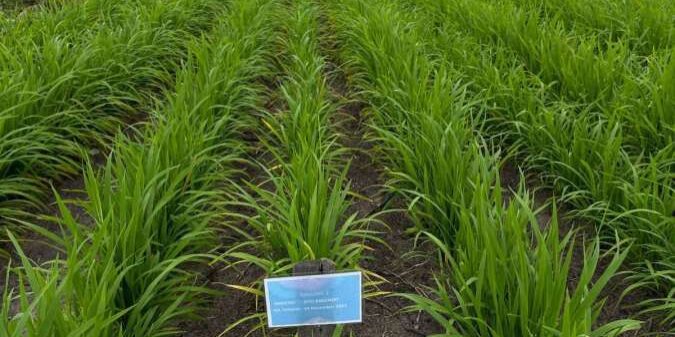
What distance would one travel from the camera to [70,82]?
3.18m

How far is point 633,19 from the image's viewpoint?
3.98m

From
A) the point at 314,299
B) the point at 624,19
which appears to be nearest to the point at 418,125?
the point at 314,299

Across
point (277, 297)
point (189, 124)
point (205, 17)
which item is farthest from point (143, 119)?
point (277, 297)

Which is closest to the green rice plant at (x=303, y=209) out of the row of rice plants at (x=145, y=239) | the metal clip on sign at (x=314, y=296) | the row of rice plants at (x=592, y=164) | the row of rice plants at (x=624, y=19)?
the row of rice plants at (x=145, y=239)

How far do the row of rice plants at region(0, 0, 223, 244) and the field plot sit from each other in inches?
0.6

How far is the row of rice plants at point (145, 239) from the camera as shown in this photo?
1.50 metres

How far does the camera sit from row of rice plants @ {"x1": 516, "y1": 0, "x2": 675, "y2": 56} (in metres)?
3.78

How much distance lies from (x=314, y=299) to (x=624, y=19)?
3.60 meters

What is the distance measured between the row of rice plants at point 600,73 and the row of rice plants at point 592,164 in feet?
0.26

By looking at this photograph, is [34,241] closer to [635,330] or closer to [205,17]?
[635,330]

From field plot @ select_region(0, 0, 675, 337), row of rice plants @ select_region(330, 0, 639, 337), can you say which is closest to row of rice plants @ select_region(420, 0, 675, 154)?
field plot @ select_region(0, 0, 675, 337)

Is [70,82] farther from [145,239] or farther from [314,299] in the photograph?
[314,299]

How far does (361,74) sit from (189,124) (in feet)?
4.91

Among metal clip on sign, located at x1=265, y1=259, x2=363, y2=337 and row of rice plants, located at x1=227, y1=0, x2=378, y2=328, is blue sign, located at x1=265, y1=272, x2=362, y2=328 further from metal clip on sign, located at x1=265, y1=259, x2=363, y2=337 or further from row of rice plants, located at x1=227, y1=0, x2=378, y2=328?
row of rice plants, located at x1=227, y1=0, x2=378, y2=328
